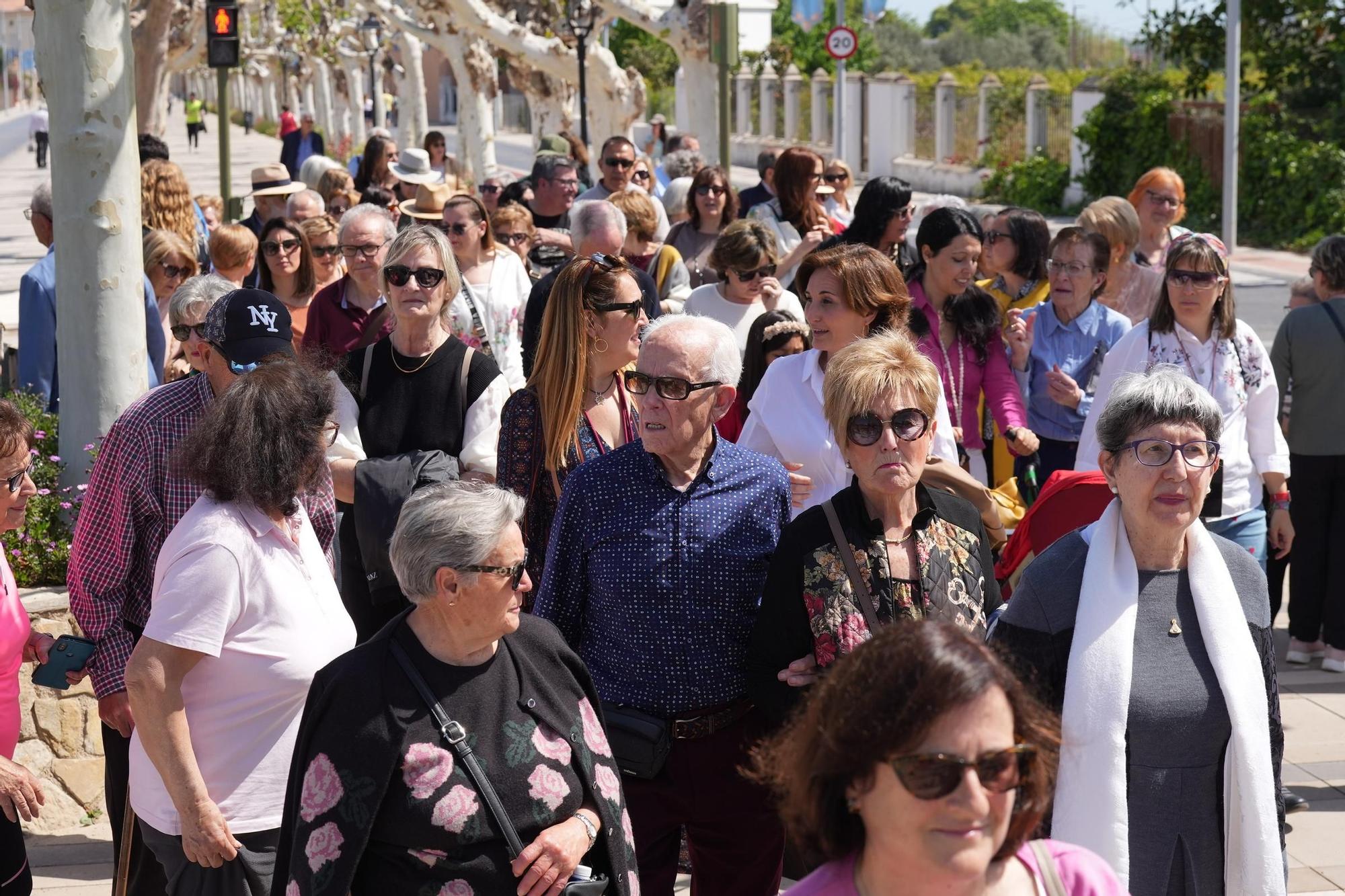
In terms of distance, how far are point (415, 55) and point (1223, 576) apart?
36.4 metres

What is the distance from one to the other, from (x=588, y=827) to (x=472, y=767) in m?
0.31

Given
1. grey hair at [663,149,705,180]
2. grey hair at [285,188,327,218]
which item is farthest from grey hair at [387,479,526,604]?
grey hair at [663,149,705,180]

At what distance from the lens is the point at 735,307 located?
7297mm

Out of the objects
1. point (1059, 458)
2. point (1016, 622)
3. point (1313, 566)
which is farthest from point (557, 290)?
point (1313, 566)

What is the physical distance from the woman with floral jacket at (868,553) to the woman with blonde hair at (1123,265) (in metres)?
4.27

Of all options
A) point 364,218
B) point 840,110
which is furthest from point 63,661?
point 840,110

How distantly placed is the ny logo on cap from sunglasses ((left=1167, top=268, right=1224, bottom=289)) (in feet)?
11.0

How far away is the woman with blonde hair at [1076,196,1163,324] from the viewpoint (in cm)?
810

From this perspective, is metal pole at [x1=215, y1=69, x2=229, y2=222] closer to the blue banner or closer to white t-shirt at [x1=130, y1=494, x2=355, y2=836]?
white t-shirt at [x1=130, y1=494, x2=355, y2=836]

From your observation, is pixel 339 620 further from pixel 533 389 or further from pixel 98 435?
pixel 98 435

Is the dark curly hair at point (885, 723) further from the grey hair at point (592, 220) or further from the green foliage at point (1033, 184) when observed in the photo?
the green foliage at point (1033, 184)

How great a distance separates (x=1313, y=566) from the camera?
7.62m

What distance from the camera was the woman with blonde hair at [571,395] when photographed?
4.61 meters

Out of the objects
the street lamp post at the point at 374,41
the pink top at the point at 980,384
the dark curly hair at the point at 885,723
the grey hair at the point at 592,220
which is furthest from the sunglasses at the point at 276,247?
the street lamp post at the point at 374,41
